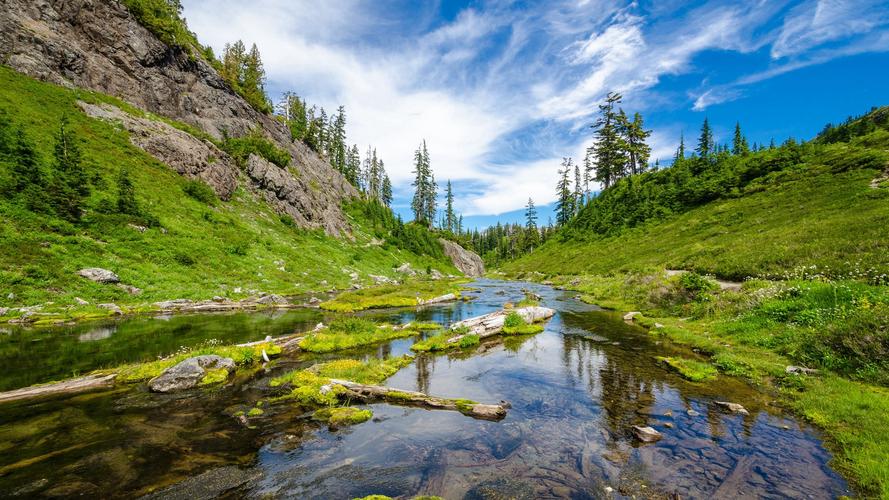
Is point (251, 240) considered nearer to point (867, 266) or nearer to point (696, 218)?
point (867, 266)

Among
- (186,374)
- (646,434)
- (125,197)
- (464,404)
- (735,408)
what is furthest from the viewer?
(125,197)

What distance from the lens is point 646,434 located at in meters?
10.2

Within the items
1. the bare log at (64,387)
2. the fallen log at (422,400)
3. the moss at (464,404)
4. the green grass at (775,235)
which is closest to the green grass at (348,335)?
the fallen log at (422,400)

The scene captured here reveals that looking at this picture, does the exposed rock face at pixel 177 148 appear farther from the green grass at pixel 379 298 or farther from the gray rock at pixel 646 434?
the gray rock at pixel 646 434

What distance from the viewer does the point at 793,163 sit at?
57031 mm

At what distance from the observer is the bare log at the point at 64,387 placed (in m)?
12.4

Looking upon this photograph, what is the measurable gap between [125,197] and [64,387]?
3433cm

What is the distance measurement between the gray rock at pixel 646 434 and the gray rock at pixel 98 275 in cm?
3950

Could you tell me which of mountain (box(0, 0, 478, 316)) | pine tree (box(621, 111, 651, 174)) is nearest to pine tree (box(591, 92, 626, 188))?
pine tree (box(621, 111, 651, 174))

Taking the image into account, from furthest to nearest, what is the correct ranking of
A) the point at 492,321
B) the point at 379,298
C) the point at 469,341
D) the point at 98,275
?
the point at 379,298 < the point at 98,275 < the point at 492,321 < the point at 469,341

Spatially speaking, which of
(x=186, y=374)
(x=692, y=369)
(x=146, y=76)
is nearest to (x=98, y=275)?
(x=186, y=374)

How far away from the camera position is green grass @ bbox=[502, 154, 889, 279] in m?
25.1

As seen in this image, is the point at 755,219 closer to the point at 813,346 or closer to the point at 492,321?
the point at 813,346

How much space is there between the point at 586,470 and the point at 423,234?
340ft
